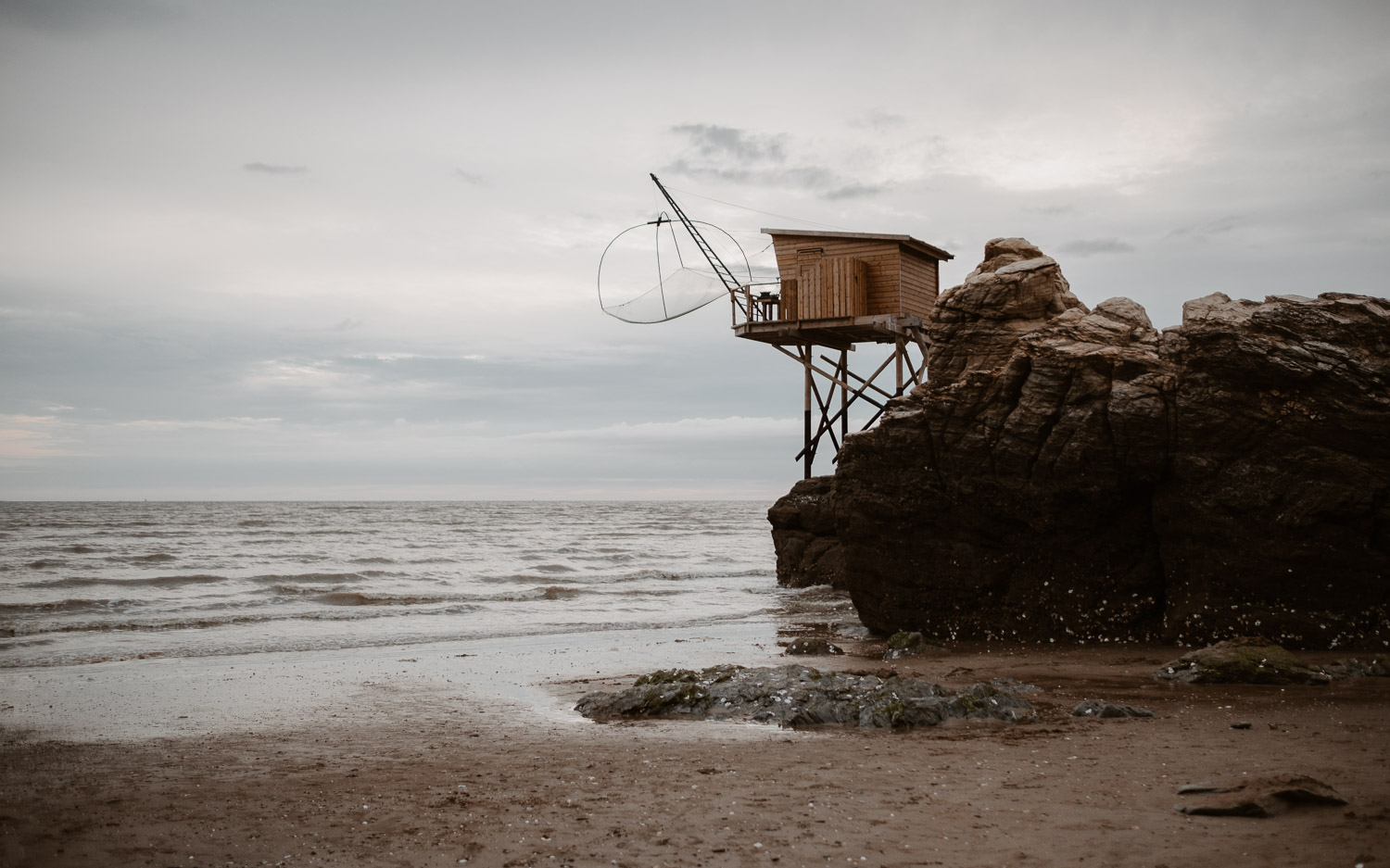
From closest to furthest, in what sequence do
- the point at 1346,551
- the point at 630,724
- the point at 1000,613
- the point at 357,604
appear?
the point at 630,724 → the point at 1346,551 → the point at 1000,613 → the point at 357,604

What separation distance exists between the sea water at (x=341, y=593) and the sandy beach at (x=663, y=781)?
5.98 m

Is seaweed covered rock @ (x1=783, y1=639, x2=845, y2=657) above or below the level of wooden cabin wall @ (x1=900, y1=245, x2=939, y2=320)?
below

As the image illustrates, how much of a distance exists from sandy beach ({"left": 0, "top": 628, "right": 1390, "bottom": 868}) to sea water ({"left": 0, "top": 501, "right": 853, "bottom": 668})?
19.6ft

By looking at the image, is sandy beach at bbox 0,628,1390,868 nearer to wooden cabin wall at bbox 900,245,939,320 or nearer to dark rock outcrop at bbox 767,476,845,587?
dark rock outcrop at bbox 767,476,845,587

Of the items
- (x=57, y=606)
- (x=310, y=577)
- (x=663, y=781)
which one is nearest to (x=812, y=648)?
(x=663, y=781)

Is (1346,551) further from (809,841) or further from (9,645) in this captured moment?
(9,645)

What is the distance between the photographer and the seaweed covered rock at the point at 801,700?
27.1 ft

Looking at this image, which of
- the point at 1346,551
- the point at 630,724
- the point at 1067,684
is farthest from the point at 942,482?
the point at 630,724

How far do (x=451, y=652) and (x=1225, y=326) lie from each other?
11.0 metres

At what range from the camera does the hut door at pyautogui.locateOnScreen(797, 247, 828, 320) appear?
24922mm

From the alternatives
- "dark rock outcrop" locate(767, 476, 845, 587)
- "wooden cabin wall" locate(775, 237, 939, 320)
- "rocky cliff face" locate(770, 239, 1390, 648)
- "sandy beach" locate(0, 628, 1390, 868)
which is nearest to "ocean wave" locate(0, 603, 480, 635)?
"sandy beach" locate(0, 628, 1390, 868)

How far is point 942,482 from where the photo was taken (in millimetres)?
12898

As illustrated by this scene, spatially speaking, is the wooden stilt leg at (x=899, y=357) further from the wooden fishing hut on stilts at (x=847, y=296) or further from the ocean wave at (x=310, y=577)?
the ocean wave at (x=310, y=577)

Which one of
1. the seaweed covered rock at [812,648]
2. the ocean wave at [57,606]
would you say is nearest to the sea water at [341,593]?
the ocean wave at [57,606]
